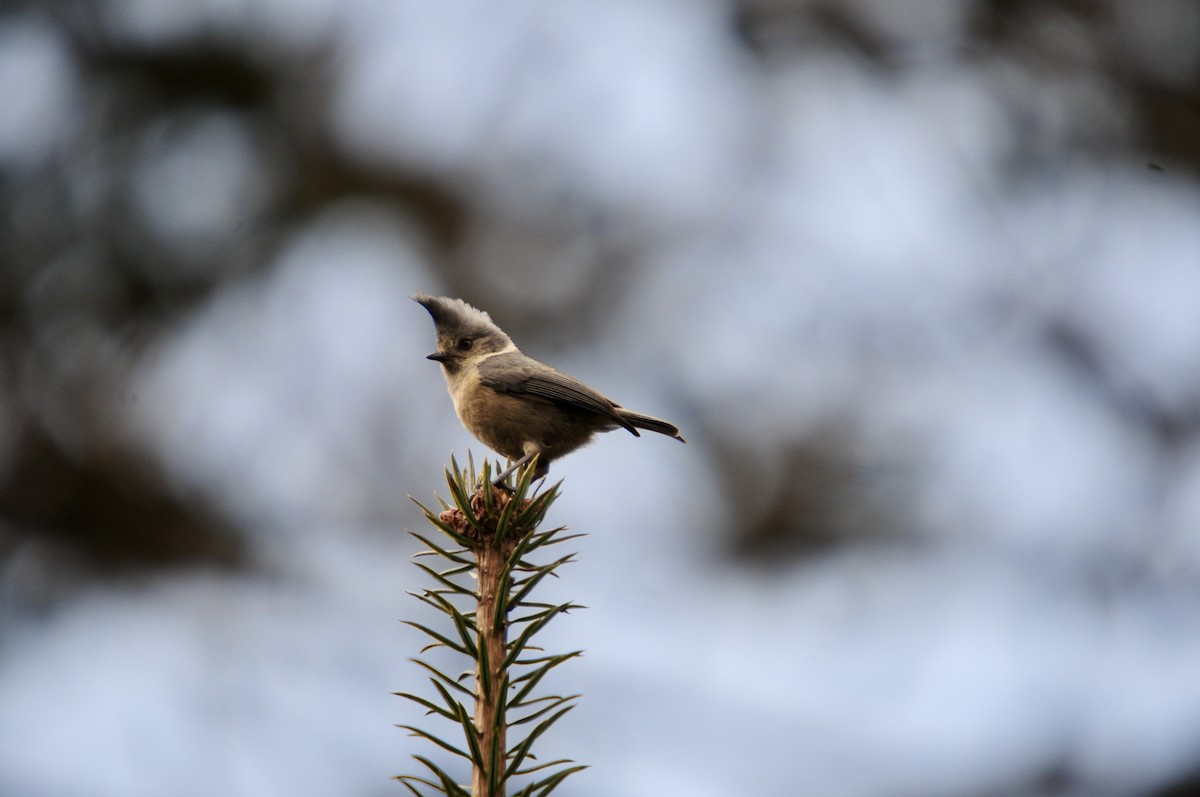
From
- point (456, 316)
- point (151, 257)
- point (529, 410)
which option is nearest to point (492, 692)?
point (529, 410)

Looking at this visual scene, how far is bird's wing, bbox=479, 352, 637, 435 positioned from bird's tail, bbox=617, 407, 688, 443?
0.02m

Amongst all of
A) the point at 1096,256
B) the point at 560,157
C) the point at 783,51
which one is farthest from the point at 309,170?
the point at 1096,256

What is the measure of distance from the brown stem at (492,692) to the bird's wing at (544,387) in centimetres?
136

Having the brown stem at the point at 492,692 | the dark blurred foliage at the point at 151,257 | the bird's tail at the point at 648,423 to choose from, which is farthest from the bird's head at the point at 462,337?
the dark blurred foliage at the point at 151,257

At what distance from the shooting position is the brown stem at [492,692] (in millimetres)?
1257

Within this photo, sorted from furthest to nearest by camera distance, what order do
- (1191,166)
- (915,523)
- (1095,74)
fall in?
(915,523) < (1095,74) < (1191,166)

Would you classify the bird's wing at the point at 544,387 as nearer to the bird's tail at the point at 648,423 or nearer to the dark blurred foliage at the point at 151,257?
the bird's tail at the point at 648,423

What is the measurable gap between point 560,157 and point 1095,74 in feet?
11.1

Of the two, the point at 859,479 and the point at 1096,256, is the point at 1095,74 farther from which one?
the point at 859,479

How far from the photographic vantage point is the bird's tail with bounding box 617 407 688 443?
2.86 meters

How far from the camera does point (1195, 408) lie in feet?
18.7

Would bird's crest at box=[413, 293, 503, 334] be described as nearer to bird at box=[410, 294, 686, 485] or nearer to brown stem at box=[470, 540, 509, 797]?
bird at box=[410, 294, 686, 485]

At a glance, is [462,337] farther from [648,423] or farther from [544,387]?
[648,423]

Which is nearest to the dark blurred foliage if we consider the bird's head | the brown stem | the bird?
the bird's head
